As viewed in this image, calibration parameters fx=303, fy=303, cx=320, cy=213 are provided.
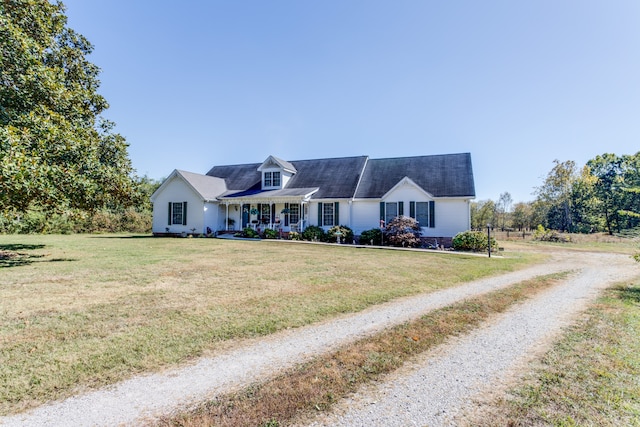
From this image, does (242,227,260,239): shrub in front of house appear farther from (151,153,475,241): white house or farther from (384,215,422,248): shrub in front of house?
(384,215,422,248): shrub in front of house

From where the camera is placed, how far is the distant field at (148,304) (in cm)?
359

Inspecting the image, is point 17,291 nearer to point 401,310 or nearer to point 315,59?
point 401,310

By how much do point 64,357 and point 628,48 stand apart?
812 inches

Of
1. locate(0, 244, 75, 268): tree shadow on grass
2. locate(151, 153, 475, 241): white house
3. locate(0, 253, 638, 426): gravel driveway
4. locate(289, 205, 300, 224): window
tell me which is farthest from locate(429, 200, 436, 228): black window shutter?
locate(0, 244, 75, 268): tree shadow on grass

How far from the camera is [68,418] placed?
8.71 ft

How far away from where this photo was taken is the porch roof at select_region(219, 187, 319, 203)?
21.8 meters

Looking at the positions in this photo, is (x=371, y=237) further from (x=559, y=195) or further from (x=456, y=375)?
(x=559, y=195)

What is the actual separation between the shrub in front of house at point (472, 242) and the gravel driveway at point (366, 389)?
11.9 meters

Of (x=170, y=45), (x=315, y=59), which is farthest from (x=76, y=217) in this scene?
(x=315, y=59)

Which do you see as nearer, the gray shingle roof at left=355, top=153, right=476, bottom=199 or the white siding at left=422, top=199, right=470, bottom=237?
the white siding at left=422, top=199, right=470, bottom=237

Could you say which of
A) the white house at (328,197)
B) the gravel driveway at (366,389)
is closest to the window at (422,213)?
the white house at (328,197)

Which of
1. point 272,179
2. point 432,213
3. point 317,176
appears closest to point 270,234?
point 272,179

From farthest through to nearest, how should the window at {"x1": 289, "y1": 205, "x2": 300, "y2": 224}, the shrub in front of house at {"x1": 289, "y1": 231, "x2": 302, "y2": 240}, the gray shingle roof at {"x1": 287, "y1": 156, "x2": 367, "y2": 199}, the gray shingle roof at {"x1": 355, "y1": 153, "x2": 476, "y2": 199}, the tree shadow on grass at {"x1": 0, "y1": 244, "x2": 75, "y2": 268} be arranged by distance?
the window at {"x1": 289, "y1": 205, "x2": 300, "y2": 224}, the gray shingle roof at {"x1": 287, "y1": 156, "x2": 367, "y2": 199}, the shrub in front of house at {"x1": 289, "y1": 231, "x2": 302, "y2": 240}, the gray shingle roof at {"x1": 355, "y1": 153, "x2": 476, "y2": 199}, the tree shadow on grass at {"x1": 0, "y1": 244, "x2": 75, "y2": 268}

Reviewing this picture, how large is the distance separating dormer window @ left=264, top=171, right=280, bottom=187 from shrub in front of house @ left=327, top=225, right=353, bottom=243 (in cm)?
676
